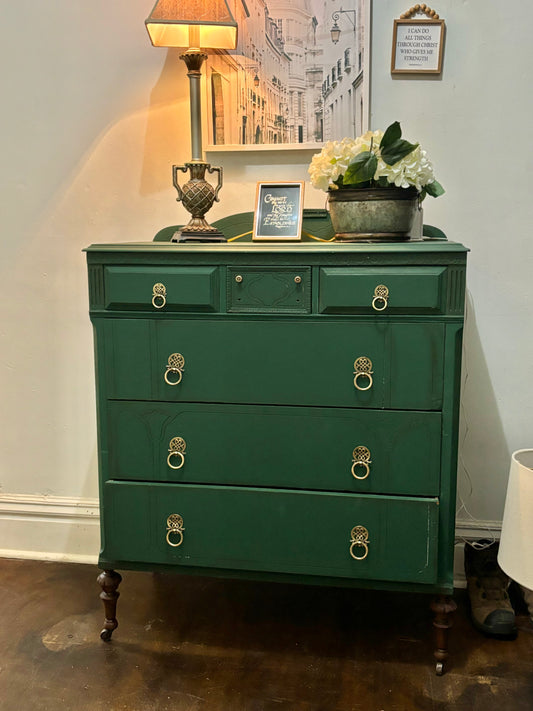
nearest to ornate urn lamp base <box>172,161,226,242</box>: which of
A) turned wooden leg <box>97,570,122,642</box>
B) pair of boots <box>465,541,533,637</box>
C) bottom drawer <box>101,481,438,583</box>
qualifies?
bottom drawer <box>101,481,438,583</box>

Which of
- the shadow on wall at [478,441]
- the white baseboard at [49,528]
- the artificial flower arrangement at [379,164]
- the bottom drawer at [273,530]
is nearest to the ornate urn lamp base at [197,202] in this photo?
the artificial flower arrangement at [379,164]

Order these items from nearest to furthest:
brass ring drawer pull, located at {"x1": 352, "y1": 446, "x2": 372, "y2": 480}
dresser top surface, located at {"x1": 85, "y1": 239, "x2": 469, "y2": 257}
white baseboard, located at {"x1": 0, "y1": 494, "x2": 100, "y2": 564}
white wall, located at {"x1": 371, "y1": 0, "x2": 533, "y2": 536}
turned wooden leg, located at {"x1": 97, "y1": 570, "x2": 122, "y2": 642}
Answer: dresser top surface, located at {"x1": 85, "y1": 239, "x2": 469, "y2": 257}
brass ring drawer pull, located at {"x1": 352, "y1": 446, "x2": 372, "y2": 480}
turned wooden leg, located at {"x1": 97, "y1": 570, "x2": 122, "y2": 642}
white wall, located at {"x1": 371, "y1": 0, "x2": 533, "y2": 536}
white baseboard, located at {"x1": 0, "y1": 494, "x2": 100, "y2": 564}

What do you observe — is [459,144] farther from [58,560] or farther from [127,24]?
[58,560]

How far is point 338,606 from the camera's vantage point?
7.26 ft

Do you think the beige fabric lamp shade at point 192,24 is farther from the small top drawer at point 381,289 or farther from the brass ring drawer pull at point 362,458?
the brass ring drawer pull at point 362,458

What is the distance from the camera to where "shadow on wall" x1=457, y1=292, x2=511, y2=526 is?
2.25 metres

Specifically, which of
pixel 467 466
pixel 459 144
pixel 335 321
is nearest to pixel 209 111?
pixel 459 144

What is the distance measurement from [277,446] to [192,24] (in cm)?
117

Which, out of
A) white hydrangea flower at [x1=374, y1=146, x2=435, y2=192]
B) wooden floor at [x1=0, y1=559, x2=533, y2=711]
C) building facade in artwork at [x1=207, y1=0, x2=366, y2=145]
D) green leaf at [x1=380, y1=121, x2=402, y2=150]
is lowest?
wooden floor at [x1=0, y1=559, x2=533, y2=711]

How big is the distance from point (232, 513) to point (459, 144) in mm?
1293

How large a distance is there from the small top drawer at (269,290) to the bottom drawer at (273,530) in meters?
0.48

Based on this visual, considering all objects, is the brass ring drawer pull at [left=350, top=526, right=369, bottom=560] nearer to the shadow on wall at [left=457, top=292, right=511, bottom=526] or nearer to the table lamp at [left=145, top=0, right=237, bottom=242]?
the shadow on wall at [left=457, top=292, right=511, bottom=526]

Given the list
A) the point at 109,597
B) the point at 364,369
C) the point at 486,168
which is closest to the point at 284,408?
the point at 364,369

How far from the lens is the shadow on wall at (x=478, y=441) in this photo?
2.25m
